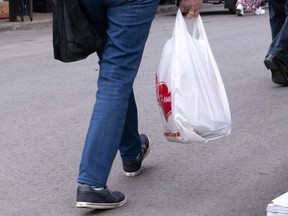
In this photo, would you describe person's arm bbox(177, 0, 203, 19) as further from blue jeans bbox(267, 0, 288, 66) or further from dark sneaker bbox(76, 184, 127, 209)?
blue jeans bbox(267, 0, 288, 66)

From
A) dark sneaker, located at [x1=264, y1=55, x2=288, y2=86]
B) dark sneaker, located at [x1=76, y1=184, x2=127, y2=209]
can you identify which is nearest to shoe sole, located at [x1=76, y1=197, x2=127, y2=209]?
dark sneaker, located at [x1=76, y1=184, x2=127, y2=209]

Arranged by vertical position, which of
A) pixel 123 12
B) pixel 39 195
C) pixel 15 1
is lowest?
pixel 15 1

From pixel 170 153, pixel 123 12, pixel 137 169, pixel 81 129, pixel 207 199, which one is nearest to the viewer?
pixel 123 12

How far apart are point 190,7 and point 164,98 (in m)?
0.46

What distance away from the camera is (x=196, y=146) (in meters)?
4.80

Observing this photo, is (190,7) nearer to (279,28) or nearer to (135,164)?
(135,164)

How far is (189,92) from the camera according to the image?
142 inches

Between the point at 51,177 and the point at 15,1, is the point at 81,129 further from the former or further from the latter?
the point at 15,1

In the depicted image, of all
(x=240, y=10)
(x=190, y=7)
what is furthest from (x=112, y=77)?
(x=240, y=10)

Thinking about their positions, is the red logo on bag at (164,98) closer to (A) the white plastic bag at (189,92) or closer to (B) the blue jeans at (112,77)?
(A) the white plastic bag at (189,92)

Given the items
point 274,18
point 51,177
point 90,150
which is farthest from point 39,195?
point 274,18

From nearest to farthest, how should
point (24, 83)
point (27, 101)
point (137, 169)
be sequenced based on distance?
point (137, 169) → point (27, 101) → point (24, 83)

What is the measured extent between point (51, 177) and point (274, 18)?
134 inches

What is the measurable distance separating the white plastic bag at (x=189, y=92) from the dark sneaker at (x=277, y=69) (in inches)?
115
